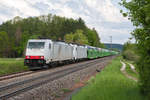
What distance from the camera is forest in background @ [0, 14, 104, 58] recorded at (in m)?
94.8

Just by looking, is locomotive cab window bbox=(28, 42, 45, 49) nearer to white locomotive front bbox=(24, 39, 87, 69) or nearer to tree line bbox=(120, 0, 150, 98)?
white locomotive front bbox=(24, 39, 87, 69)

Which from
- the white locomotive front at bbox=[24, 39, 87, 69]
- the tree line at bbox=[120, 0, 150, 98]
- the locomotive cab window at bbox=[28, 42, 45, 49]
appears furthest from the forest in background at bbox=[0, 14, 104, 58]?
the tree line at bbox=[120, 0, 150, 98]

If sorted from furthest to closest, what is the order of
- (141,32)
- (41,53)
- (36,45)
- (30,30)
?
(30,30), (36,45), (41,53), (141,32)

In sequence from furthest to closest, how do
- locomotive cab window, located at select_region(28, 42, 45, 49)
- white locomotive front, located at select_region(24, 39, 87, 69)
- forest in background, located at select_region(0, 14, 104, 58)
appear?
forest in background, located at select_region(0, 14, 104, 58)
locomotive cab window, located at select_region(28, 42, 45, 49)
white locomotive front, located at select_region(24, 39, 87, 69)

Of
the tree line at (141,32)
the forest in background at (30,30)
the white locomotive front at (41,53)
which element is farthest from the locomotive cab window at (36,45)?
the forest in background at (30,30)

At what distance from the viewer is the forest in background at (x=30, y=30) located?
94.8 metres

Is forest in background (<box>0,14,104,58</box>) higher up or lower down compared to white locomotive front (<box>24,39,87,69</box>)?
higher up

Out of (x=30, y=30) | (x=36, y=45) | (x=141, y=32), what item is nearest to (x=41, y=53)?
(x=36, y=45)

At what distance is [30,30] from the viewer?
110 meters

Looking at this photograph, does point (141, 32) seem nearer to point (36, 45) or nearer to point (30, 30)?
point (36, 45)

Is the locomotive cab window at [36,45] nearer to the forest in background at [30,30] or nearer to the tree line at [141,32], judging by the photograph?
the tree line at [141,32]

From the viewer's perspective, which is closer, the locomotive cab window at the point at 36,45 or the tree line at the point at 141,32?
the tree line at the point at 141,32

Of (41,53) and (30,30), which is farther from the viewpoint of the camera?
(30,30)

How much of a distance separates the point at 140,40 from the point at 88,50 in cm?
4224
